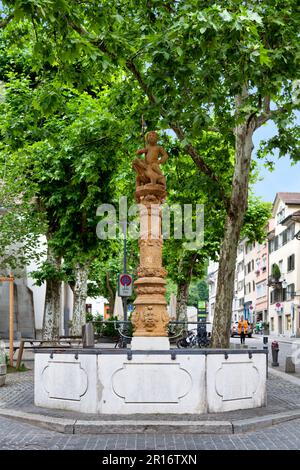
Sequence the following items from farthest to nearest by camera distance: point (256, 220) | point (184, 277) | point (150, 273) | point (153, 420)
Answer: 1. point (184, 277)
2. point (256, 220)
3. point (150, 273)
4. point (153, 420)

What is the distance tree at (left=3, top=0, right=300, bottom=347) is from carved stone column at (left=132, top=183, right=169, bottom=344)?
1407 mm

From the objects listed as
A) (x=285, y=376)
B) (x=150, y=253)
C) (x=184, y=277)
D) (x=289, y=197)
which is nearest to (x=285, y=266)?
(x=289, y=197)

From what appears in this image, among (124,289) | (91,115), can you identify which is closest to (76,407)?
(91,115)

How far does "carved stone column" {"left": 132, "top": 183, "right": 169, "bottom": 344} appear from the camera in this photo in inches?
493

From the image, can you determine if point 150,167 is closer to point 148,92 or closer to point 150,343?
point 148,92

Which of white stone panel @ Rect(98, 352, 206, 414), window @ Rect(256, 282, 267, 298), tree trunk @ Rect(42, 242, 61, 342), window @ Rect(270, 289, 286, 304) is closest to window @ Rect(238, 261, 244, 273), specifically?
window @ Rect(256, 282, 267, 298)

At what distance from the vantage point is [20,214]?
866 inches

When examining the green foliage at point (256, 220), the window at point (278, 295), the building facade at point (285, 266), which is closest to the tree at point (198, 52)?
the green foliage at point (256, 220)

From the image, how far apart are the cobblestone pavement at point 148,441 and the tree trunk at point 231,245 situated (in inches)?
253

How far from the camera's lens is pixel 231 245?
16109 mm

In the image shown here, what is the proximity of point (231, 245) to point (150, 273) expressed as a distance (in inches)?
151

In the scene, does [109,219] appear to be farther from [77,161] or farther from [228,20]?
[228,20]

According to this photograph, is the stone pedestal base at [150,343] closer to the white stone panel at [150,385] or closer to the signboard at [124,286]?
the white stone panel at [150,385]

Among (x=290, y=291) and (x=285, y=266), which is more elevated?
(x=285, y=266)
